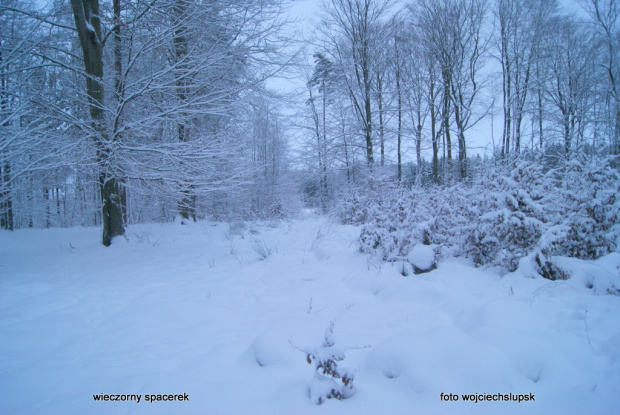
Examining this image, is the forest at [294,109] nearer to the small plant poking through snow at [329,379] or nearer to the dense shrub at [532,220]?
the dense shrub at [532,220]

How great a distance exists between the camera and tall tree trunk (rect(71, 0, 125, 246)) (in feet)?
18.9

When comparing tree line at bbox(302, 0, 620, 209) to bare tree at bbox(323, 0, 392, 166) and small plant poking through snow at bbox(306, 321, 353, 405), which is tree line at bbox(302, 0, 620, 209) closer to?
bare tree at bbox(323, 0, 392, 166)

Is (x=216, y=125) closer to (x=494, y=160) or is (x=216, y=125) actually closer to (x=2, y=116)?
(x=2, y=116)

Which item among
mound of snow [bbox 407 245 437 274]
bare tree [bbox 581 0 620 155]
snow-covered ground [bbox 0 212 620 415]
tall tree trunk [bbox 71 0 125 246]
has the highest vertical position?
bare tree [bbox 581 0 620 155]

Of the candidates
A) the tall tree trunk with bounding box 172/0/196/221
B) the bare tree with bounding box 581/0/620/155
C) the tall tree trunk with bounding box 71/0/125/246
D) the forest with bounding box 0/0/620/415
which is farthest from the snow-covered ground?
the bare tree with bounding box 581/0/620/155

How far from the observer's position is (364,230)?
4.77 meters

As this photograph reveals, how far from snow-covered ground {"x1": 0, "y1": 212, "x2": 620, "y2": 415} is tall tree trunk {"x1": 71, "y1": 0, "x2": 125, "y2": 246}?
2.40m

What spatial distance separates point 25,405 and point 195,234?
718 cm

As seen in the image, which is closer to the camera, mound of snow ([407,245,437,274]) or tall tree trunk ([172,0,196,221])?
mound of snow ([407,245,437,274])

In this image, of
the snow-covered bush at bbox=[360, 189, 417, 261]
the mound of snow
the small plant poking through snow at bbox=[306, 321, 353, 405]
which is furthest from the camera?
the snow-covered bush at bbox=[360, 189, 417, 261]

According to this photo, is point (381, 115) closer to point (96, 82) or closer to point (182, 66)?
point (182, 66)

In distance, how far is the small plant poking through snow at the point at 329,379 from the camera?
54.0 inches

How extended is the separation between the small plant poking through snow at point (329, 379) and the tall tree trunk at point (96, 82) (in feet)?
20.3

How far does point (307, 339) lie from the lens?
81.5 inches
